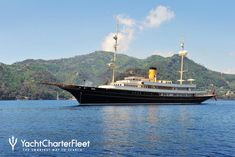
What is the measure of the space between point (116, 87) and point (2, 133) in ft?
204

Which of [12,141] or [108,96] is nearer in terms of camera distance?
[12,141]

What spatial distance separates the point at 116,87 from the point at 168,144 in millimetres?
68577

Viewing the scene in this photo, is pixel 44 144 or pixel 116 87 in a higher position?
pixel 116 87

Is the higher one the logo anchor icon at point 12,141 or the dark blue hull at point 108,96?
the dark blue hull at point 108,96

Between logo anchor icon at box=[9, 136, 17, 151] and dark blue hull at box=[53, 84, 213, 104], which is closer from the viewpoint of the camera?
logo anchor icon at box=[9, 136, 17, 151]

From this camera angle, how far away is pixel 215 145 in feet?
113

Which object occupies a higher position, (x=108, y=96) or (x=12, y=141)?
(x=108, y=96)

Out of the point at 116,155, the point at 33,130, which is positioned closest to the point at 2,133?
the point at 33,130

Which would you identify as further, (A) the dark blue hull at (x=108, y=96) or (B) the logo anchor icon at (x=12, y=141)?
(A) the dark blue hull at (x=108, y=96)

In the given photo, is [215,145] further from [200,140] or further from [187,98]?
[187,98]

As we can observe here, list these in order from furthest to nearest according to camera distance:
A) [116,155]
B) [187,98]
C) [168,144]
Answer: [187,98]
[168,144]
[116,155]

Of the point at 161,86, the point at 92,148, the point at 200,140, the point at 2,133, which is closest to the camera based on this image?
the point at 92,148

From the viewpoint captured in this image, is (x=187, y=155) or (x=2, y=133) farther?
(x=2, y=133)

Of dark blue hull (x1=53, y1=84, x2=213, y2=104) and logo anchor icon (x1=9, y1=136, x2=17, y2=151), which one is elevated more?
dark blue hull (x1=53, y1=84, x2=213, y2=104)
